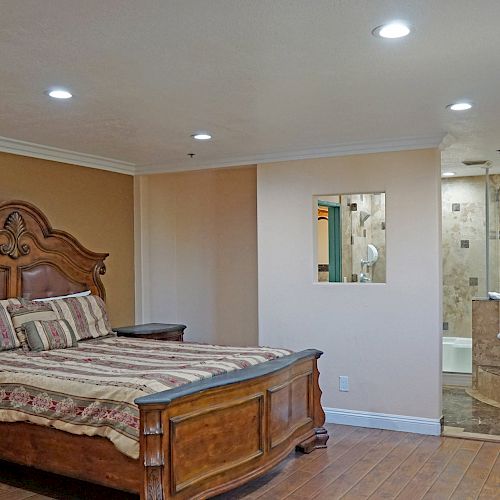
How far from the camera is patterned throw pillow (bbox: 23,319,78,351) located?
436 cm

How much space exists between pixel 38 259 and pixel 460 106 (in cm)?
341

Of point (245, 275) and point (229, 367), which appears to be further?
point (245, 275)

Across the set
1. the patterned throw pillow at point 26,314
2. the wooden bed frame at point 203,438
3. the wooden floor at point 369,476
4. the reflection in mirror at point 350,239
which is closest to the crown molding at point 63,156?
the patterned throw pillow at point 26,314

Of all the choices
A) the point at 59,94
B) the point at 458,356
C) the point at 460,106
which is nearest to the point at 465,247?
the point at 458,356

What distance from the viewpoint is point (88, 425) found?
3168mm

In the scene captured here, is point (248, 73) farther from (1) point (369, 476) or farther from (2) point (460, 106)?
(1) point (369, 476)

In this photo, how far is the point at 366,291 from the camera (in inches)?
198

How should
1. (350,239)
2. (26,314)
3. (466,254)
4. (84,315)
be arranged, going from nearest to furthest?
(26,314)
(84,315)
(350,239)
(466,254)

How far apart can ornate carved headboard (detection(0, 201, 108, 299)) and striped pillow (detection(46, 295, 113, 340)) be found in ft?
0.87

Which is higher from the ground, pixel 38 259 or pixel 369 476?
pixel 38 259

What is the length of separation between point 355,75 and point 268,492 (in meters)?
2.38

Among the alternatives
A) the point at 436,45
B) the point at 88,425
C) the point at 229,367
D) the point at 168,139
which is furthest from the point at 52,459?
the point at 436,45

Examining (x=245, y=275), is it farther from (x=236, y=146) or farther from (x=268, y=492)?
Result: (x=268, y=492)

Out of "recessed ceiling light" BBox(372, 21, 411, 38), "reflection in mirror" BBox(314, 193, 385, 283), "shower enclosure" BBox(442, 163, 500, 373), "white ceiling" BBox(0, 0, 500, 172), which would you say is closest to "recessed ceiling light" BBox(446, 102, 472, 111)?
"white ceiling" BBox(0, 0, 500, 172)
